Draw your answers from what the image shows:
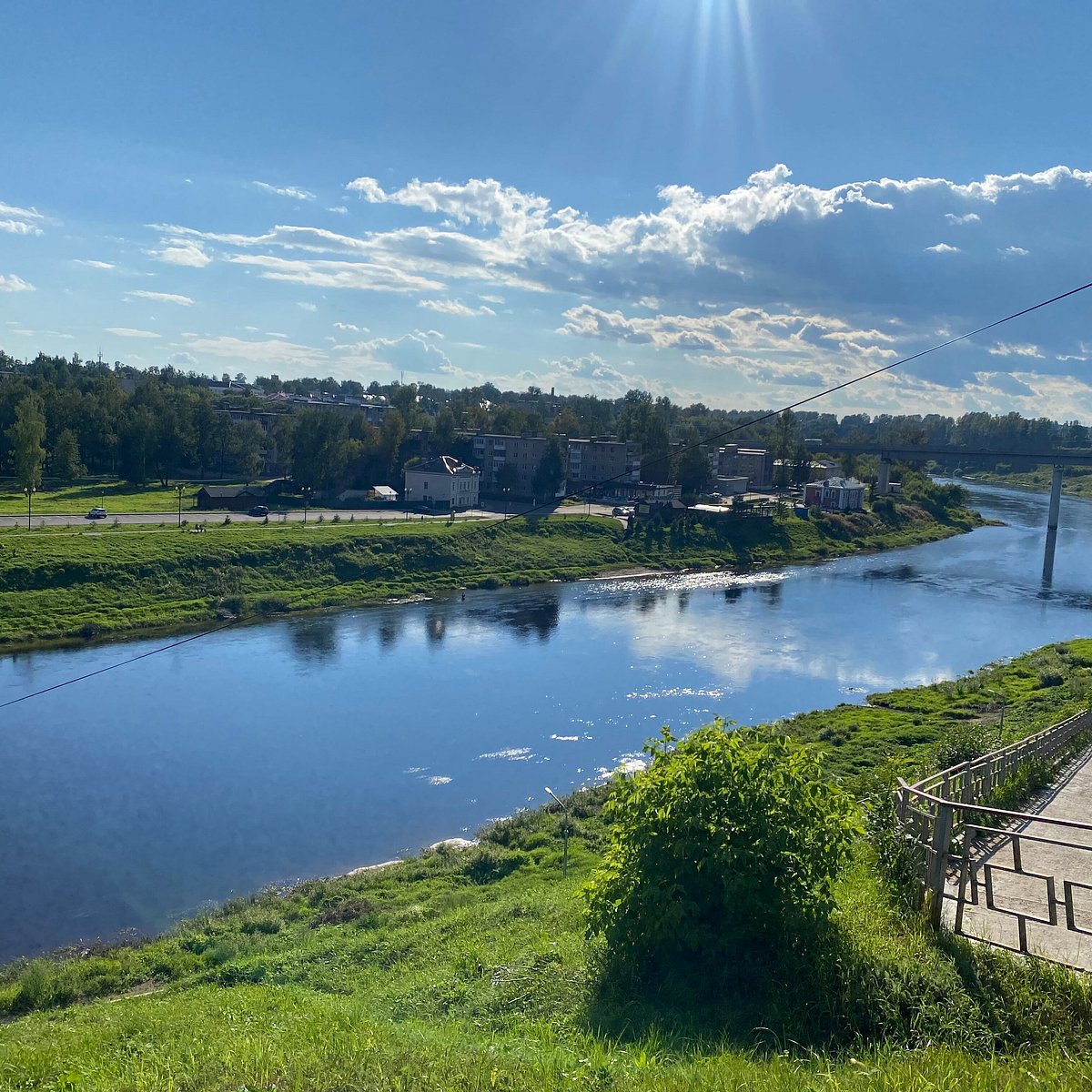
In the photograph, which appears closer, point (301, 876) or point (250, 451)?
point (301, 876)

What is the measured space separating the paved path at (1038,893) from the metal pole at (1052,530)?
144 ft

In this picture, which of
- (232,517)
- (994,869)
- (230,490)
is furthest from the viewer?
(230,490)

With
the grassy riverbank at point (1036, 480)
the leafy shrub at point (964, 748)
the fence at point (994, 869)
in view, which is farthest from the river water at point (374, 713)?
the grassy riverbank at point (1036, 480)

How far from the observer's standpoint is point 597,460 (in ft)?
224

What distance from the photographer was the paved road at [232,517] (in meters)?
38.0

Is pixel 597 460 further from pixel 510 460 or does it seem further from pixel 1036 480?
pixel 1036 480

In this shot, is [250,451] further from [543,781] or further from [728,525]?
[543,781]

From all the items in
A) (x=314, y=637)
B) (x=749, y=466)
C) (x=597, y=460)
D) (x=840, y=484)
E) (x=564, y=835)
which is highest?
(x=749, y=466)

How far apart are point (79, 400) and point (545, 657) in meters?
42.0

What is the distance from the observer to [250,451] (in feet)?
196

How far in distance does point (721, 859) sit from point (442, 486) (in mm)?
50317

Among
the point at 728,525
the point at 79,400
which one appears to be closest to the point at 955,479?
the point at 728,525

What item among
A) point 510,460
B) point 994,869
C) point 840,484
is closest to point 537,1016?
point 994,869

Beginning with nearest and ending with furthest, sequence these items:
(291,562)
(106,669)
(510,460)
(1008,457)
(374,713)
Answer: (374,713), (106,669), (291,562), (510,460), (1008,457)
